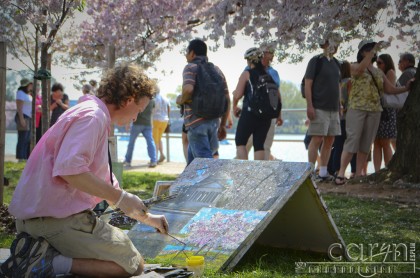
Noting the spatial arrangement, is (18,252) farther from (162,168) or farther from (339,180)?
(162,168)

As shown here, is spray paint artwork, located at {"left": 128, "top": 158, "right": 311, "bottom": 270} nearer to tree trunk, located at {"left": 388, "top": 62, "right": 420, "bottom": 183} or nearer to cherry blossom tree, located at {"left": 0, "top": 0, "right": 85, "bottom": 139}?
cherry blossom tree, located at {"left": 0, "top": 0, "right": 85, "bottom": 139}

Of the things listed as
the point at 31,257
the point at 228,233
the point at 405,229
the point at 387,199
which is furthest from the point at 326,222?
the point at 387,199

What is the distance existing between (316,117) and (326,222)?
4.11 m

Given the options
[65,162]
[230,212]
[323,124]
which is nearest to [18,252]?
[65,162]

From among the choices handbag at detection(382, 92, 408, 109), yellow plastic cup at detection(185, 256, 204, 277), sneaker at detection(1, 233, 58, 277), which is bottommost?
yellow plastic cup at detection(185, 256, 204, 277)

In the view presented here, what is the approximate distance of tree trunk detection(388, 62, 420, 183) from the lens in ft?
25.8

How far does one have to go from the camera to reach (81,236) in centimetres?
359

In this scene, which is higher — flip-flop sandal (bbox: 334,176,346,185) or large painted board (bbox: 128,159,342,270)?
large painted board (bbox: 128,159,342,270)

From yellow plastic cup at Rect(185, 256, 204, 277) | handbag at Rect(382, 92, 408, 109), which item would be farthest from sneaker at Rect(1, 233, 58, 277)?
handbag at Rect(382, 92, 408, 109)

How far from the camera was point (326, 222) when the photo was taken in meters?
4.39

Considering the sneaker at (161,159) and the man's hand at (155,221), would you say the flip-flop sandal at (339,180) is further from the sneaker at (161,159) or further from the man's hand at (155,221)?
the sneaker at (161,159)

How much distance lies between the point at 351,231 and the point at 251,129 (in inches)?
101

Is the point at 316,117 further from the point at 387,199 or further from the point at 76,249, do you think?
the point at 76,249

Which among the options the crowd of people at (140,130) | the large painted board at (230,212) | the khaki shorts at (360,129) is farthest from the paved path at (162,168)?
the large painted board at (230,212)
